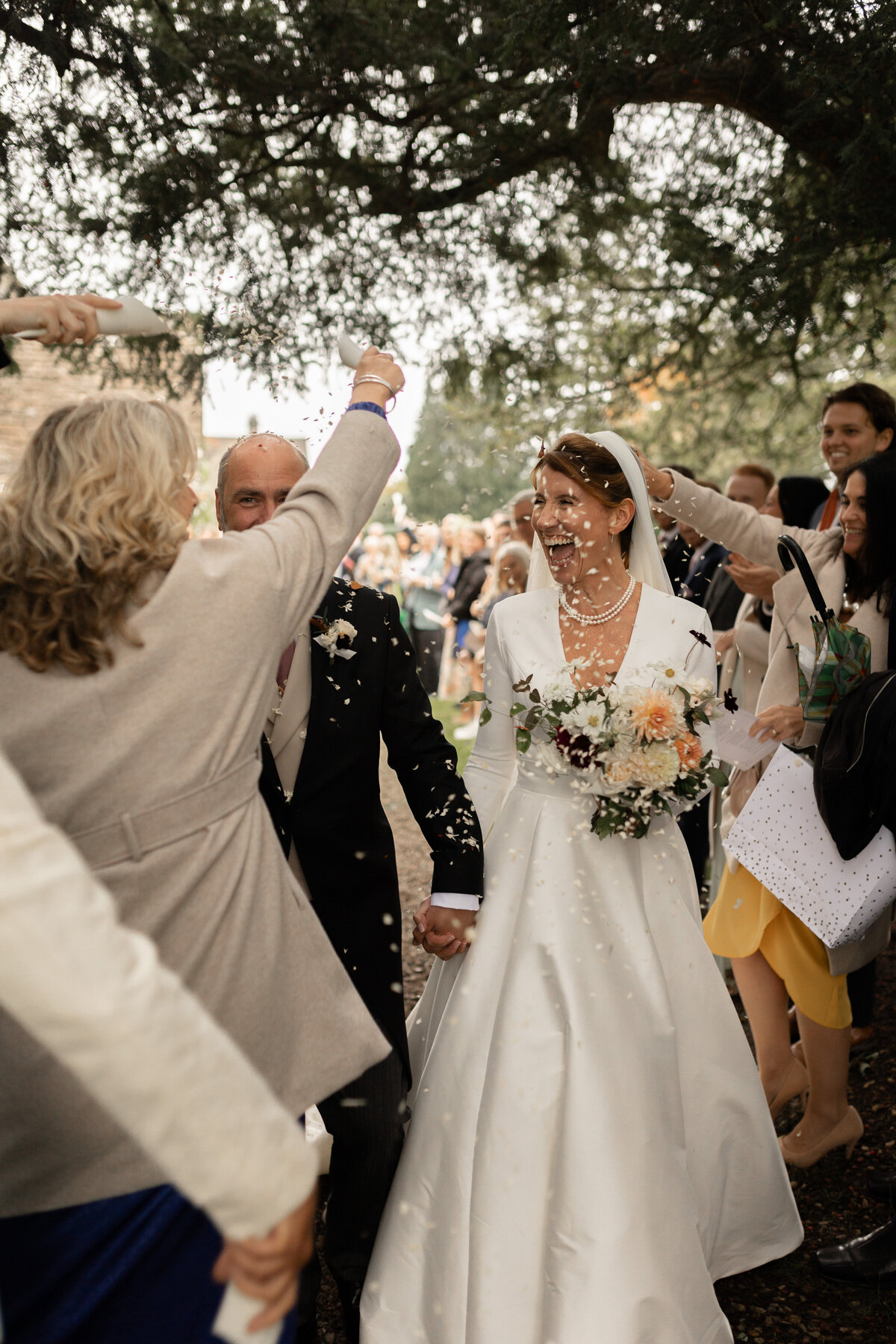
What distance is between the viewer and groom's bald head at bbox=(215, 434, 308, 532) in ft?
9.25

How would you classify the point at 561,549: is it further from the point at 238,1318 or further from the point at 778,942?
the point at 238,1318

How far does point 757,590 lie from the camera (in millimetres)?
4680

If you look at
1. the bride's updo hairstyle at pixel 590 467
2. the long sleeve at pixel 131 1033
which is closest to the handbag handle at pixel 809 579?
the bride's updo hairstyle at pixel 590 467

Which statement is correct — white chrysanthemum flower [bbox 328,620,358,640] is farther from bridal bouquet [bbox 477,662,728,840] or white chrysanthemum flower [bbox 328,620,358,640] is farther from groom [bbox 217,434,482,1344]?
bridal bouquet [bbox 477,662,728,840]

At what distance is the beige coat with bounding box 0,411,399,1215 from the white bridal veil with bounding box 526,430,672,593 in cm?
162

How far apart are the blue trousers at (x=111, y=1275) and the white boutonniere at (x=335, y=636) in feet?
4.66

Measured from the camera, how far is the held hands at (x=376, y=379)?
2074 mm

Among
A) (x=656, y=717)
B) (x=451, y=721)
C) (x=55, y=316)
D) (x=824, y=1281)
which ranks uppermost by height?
(x=55, y=316)

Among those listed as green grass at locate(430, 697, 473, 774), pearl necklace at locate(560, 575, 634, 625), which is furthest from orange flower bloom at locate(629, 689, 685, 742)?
green grass at locate(430, 697, 473, 774)

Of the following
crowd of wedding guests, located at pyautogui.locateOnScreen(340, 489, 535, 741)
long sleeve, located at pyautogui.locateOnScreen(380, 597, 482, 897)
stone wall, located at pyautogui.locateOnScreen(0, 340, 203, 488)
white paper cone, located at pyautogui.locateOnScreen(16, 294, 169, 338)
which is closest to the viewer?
white paper cone, located at pyautogui.locateOnScreen(16, 294, 169, 338)

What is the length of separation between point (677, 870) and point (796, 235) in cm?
257

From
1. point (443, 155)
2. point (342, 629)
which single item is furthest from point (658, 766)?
point (443, 155)

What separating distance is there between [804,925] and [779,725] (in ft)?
2.50

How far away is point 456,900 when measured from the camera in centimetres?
296
